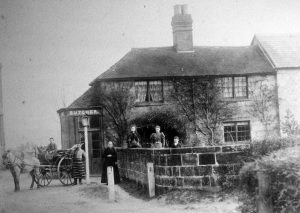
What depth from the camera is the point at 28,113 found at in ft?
29.7

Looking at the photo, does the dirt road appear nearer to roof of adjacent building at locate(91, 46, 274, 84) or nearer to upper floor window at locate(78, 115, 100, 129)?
upper floor window at locate(78, 115, 100, 129)

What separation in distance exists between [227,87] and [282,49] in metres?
3.25

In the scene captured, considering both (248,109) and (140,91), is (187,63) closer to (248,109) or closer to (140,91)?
(140,91)

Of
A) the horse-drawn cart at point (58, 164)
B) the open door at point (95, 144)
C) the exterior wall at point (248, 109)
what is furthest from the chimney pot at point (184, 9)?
the horse-drawn cart at point (58, 164)

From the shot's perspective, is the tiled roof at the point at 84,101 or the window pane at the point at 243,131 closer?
the tiled roof at the point at 84,101

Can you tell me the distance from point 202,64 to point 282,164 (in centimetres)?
1574

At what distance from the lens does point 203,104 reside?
66.5 feet

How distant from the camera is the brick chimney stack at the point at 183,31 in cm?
2225

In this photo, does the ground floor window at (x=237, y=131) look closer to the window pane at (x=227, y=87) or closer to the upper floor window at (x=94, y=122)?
the window pane at (x=227, y=87)

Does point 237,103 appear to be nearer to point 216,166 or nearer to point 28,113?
point 216,166

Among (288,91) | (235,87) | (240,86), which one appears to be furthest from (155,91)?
(288,91)

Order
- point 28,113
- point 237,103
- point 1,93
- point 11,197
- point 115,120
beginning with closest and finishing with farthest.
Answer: point 1,93 → point 28,113 → point 11,197 → point 115,120 → point 237,103

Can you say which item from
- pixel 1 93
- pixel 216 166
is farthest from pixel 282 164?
pixel 1 93

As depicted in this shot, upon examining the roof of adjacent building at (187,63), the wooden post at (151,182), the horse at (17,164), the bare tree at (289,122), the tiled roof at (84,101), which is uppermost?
the roof of adjacent building at (187,63)
